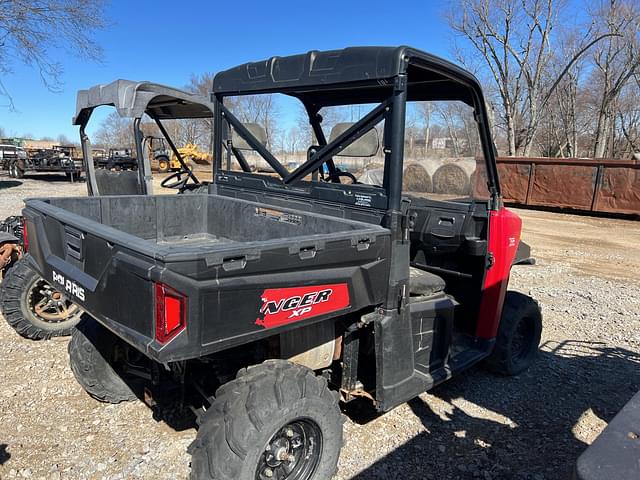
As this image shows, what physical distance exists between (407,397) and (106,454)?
1801 millimetres

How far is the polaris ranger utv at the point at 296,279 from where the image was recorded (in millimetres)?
2076

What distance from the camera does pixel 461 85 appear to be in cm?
327

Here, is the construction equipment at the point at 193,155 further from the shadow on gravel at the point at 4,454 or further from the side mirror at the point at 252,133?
the shadow on gravel at the point at 4,454

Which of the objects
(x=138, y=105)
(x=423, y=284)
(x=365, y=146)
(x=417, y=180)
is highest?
(x=138, y=105)

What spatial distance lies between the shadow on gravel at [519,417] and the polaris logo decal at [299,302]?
113cm

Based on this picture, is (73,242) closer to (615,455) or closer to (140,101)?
(615,455)

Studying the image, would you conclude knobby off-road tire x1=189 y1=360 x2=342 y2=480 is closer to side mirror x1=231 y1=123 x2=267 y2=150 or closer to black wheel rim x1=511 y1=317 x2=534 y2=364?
side mirror x1=231 y1=123 x2=267 y2=150

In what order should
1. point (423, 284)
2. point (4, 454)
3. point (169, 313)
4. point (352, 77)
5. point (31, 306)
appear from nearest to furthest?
point (169, 313)
point (352, 77)
point (4, 454)
point (423, 284)
point (31, 306)

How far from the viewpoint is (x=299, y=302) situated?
7.53 feet

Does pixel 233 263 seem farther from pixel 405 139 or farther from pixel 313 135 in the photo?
pixel 313 135

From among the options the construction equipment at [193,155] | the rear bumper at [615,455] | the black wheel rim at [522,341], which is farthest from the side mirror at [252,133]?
the construction equipment at [193,155]

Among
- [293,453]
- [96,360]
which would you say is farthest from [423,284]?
[96,360]

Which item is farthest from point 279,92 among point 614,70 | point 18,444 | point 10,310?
point 614,70

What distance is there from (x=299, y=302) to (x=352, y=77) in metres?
1.30
